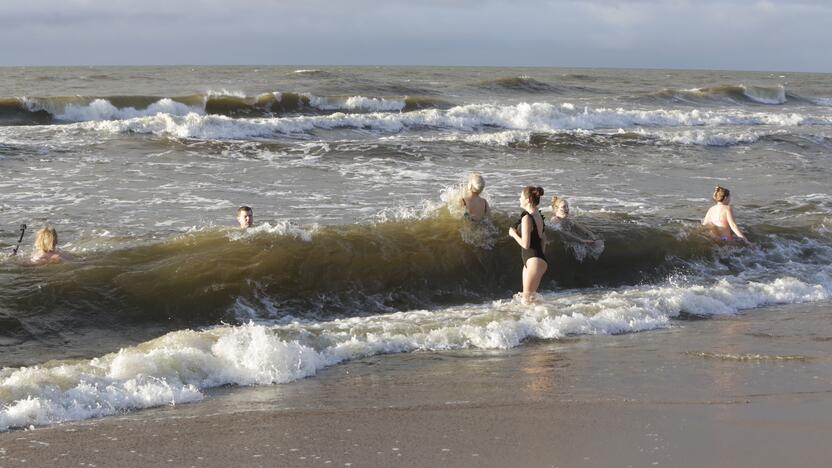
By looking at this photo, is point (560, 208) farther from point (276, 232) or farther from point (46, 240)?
point (46, 240)

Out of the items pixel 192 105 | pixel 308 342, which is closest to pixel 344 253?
pixel 308 342

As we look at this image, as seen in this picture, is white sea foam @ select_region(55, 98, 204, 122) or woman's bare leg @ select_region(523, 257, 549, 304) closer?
woman's bare leg @ select_region(523, 257, 549, 304)

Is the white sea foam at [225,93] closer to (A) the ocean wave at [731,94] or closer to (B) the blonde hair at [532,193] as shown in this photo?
(A) the ocean wave at [731,94]

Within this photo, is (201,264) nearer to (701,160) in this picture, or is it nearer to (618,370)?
(618,370)

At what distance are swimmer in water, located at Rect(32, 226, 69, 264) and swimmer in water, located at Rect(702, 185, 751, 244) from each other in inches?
328

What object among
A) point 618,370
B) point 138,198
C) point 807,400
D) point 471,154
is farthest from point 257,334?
point 471,154

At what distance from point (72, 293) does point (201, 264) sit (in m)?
1.47

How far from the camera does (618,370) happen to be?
744cm

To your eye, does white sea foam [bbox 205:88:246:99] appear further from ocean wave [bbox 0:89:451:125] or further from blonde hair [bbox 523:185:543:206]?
blonde hair [bbox 523:185:543:206]

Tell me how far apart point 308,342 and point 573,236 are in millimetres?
5561

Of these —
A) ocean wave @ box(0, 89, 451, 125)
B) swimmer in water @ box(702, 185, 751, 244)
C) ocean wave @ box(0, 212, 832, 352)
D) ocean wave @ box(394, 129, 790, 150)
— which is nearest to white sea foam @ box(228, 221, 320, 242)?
ocean wave @ box(0, 212, 832, 352)

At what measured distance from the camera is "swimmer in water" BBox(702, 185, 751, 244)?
43.5 feet

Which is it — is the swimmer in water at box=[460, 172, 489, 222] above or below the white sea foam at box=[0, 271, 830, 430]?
above

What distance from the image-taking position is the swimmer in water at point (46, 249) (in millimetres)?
10383
